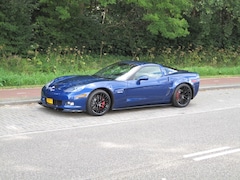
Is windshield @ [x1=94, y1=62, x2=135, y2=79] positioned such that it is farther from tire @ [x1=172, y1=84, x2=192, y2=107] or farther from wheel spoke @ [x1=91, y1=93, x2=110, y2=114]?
tire @ [x1=172, y1=84, x2=192, y2=107]

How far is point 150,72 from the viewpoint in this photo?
9945mm

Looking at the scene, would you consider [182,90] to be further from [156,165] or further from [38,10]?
[38,10]

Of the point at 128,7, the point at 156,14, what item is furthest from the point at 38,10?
the point at 156,14

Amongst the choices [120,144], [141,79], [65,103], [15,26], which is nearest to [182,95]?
[141,79]

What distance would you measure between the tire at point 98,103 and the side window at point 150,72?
115cm

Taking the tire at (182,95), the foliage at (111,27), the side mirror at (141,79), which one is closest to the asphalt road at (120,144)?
the tire at (182,95)

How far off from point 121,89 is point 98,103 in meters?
0.71

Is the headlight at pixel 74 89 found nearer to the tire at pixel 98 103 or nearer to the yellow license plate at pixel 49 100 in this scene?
the tire at pixel 98 103

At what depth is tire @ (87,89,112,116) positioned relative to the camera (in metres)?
8.64

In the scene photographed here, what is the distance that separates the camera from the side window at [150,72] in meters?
9.68

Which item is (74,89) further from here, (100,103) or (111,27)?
(111,27)

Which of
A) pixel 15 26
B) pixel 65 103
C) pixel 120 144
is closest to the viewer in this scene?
pixel 120 144

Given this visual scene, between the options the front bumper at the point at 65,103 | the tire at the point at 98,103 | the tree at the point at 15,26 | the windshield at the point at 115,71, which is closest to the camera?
the front bumper at the point at 65,103

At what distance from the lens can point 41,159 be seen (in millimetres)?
5504
